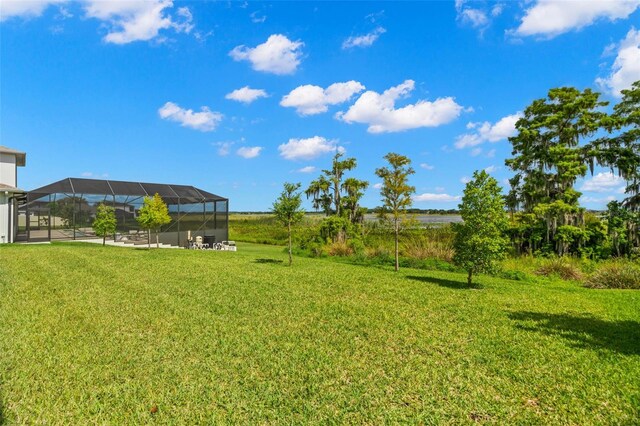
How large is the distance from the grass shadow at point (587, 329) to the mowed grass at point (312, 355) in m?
0.05

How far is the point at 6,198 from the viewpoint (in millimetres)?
22469

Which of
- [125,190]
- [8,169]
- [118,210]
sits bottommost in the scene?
[118,210]

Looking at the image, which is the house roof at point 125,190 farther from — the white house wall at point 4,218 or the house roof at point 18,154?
the house roof at point 18,154

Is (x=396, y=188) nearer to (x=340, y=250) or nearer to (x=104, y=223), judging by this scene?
(x=340, y=250)

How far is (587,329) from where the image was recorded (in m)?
6.79

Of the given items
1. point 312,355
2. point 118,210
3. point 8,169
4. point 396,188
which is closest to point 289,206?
point 396,188

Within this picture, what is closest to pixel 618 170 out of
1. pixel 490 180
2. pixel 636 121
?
pixel 636 121

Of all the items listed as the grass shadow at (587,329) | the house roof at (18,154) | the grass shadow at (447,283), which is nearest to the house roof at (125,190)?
the house roof at (18,154)

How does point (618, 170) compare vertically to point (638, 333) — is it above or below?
above

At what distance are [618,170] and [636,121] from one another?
2.58m

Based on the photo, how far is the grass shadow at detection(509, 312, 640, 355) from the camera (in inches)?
232

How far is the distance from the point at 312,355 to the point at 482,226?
7.39m

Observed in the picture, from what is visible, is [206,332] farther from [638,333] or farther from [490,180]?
[490,180]

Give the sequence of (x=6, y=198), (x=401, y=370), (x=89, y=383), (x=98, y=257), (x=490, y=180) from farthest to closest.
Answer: (x=6, y=198) < (x=98, y=257) < (x=490, y=180) < (x=401, y=370) < (x=89, y=383)
